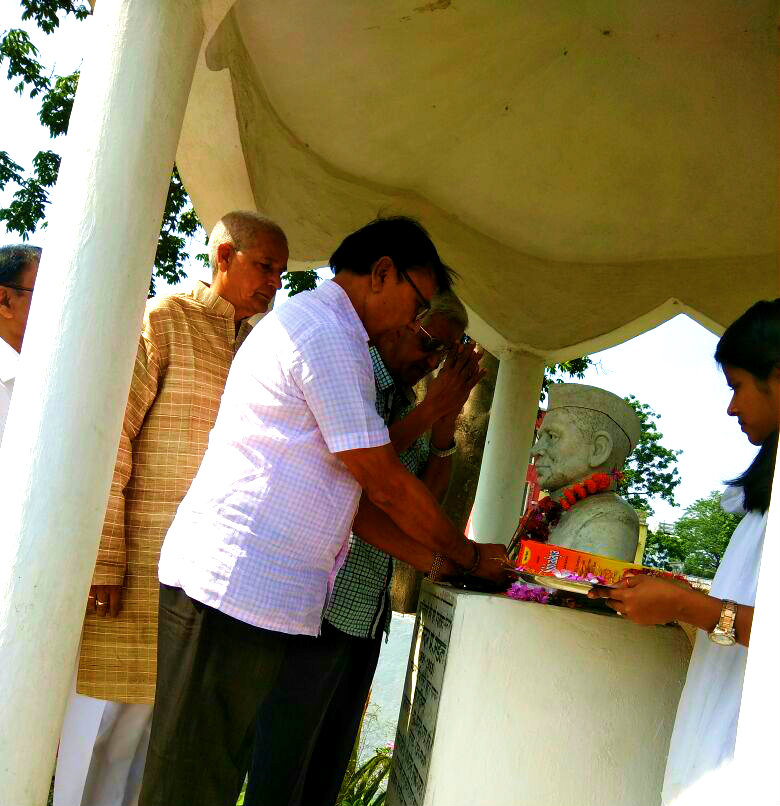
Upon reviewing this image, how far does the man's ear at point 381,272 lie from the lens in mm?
2488

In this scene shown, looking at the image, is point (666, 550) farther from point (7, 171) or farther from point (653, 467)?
point (7, 171)

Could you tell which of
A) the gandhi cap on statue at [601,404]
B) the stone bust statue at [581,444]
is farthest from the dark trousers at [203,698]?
the gandhi cap on statue at [601,404]

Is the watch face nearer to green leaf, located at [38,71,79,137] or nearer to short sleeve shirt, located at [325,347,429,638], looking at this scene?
short sleeve shirt, located at [325,347,429,638]

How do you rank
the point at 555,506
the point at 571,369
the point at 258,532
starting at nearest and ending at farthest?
the point at 258,532 → the point at 555,506 → the point at 571,369

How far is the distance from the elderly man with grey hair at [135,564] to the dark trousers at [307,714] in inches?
21.8

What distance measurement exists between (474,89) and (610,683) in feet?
11.1

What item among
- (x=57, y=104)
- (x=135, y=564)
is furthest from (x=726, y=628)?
(x=57, y=104)

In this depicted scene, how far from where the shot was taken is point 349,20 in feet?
13.7

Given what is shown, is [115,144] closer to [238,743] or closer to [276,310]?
[276,310]

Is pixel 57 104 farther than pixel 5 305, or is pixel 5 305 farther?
pixel 57 104

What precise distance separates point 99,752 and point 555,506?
6.10 ft

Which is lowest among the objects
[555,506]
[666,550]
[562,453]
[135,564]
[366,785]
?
[366,785]

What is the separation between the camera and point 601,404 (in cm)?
334

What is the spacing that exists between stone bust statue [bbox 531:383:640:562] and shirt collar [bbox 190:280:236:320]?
129 cm
